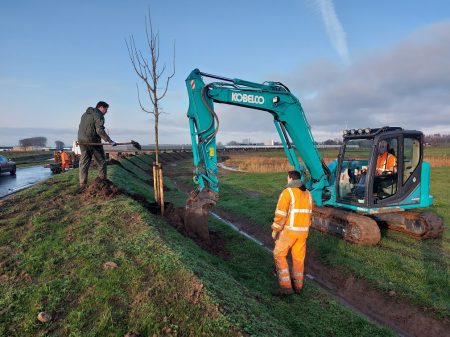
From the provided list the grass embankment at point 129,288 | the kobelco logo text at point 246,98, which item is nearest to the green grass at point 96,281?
the grass embankment at point 129,288

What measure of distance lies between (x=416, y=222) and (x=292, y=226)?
489cm

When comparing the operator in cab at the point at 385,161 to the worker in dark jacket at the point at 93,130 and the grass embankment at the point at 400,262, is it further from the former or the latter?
the worker in dark jacket at the point at 93,130

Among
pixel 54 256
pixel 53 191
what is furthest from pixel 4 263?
pixel 53 191

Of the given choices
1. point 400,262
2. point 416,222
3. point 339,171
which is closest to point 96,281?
point 400,262

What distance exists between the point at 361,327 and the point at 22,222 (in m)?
6.35

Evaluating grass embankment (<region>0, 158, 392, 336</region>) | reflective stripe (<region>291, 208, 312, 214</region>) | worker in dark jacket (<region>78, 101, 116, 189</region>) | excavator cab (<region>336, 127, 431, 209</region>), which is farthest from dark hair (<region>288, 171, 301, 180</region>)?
worker in dark jacket (<region>78, 101, 116, 189</region>)

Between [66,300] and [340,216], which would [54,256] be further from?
[340,216]

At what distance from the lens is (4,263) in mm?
4836

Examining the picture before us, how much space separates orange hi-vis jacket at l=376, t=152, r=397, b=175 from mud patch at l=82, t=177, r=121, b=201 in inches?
269

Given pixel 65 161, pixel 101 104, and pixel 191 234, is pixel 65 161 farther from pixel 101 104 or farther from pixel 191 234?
pixel 191 234

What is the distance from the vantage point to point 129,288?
4117 mm

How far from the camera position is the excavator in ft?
26.2

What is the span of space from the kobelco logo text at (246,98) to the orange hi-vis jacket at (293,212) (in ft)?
11.9

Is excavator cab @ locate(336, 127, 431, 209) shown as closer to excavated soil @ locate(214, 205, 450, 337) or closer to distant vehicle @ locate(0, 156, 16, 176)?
excavated soil @ locate(214, 205, 450, 337)
